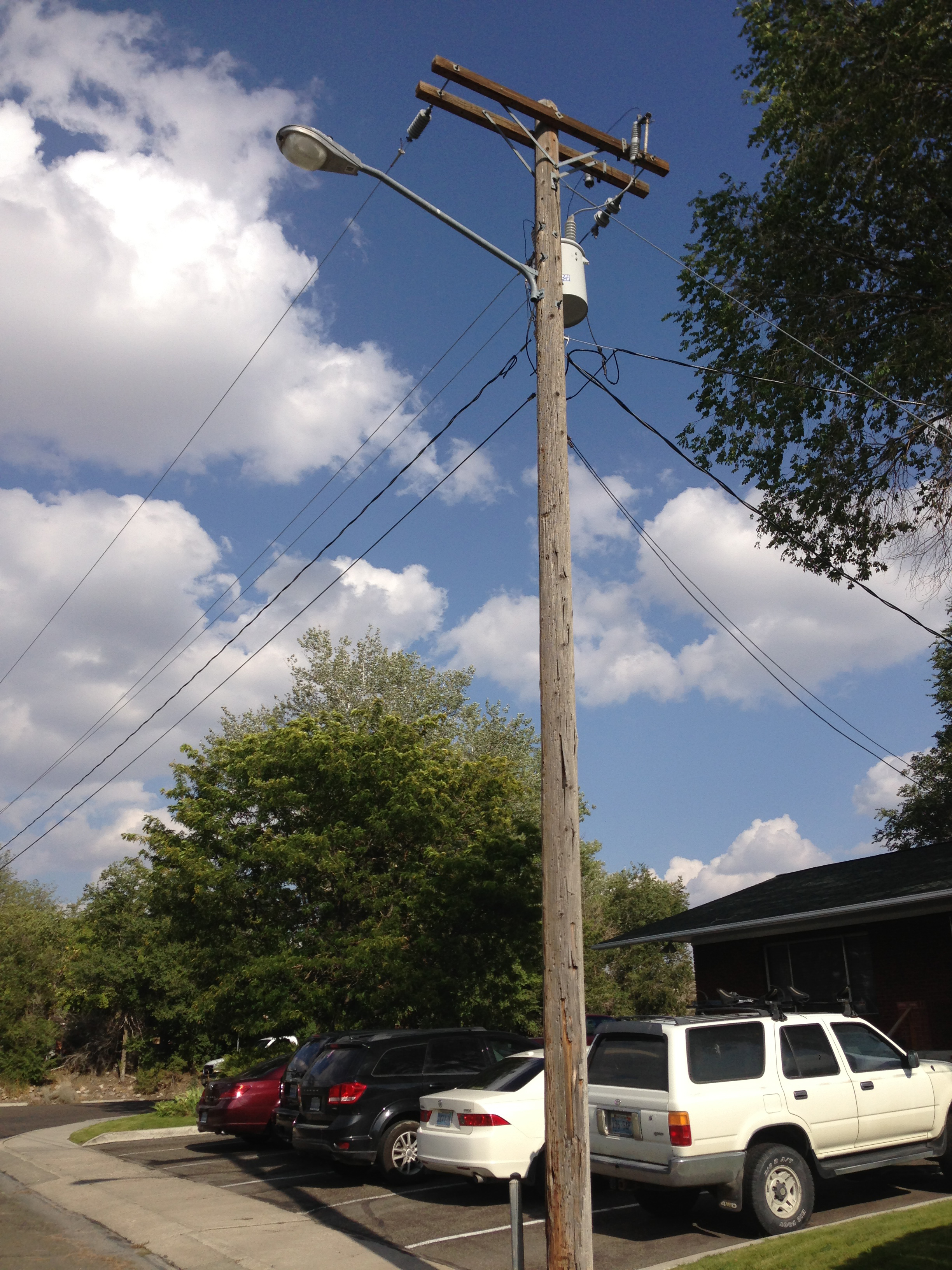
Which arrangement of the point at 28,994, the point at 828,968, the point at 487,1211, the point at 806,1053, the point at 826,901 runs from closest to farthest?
the point at 806,1053, the point at 487,1211, the point at 826,901, the point at 828,968, the point at 28,994

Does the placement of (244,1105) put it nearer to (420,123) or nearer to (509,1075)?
(509,1075)

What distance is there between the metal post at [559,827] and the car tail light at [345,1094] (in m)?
6.37

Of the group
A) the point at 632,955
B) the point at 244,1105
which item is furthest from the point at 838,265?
the point at 632,955

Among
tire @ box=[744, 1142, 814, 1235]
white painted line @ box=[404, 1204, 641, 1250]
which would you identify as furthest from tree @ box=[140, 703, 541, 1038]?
tire @ box=[744, 1142, 814, 1235]

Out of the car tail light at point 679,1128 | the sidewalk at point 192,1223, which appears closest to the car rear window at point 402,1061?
the sidewalk at point 192,1223

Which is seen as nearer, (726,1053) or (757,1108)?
(757,1108)

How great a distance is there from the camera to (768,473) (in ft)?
57.6

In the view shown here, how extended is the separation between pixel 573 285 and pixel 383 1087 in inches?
377

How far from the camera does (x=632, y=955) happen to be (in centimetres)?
4394

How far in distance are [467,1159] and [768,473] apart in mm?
12429

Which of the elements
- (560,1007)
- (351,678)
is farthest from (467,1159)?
(351,678)

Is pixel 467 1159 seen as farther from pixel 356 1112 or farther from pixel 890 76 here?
pixel 890 76

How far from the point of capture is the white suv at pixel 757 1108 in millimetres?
8391

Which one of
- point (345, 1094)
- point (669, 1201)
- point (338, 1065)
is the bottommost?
point (669, 1201)
